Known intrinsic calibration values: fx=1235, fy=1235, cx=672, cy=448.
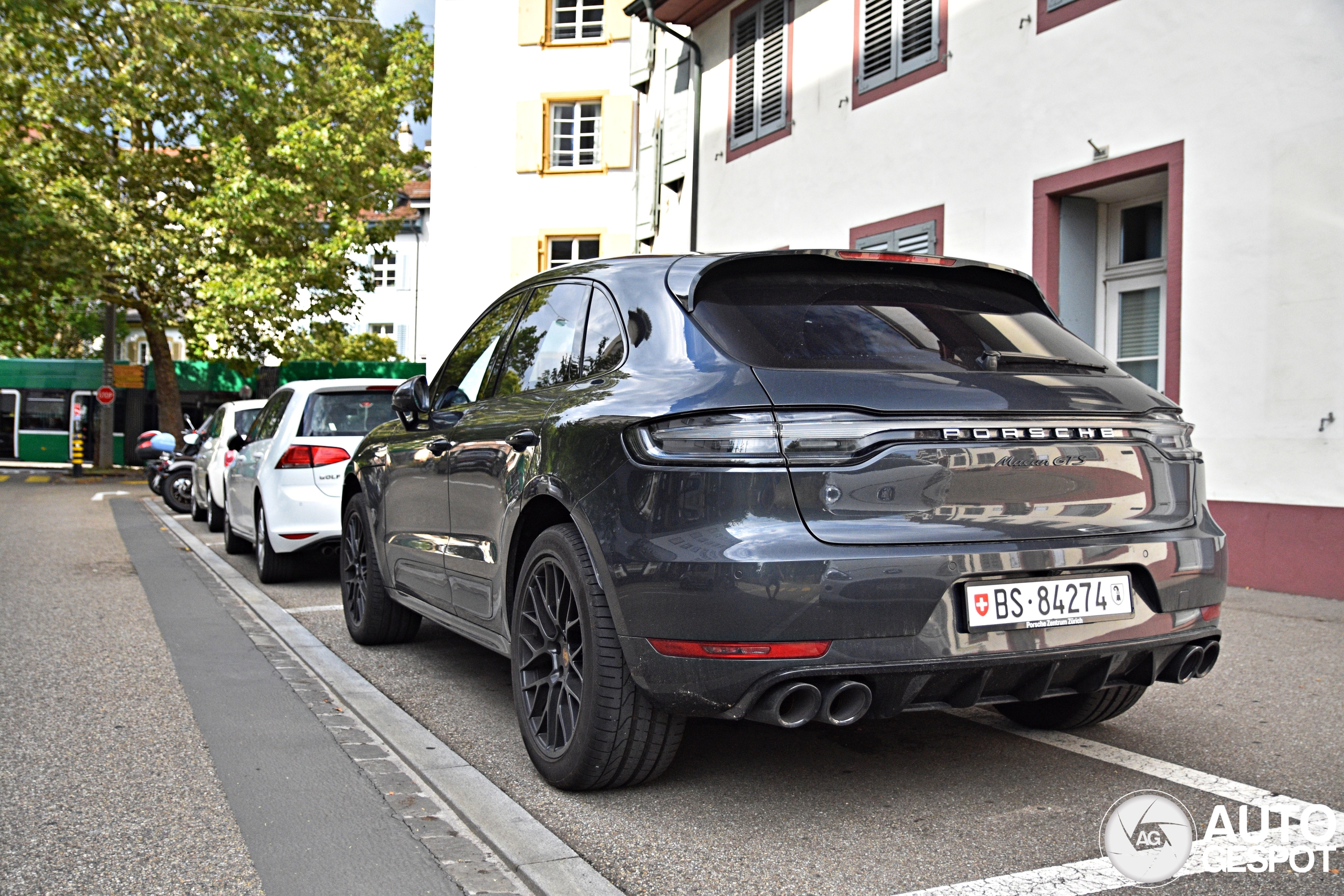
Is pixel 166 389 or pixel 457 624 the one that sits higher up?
pixel 166 389

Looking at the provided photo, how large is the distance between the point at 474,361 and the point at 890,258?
1.96 m

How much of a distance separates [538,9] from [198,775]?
2222 centimetres

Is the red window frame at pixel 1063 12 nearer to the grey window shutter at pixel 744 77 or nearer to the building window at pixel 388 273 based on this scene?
the grey window shutter at pixel 744 77

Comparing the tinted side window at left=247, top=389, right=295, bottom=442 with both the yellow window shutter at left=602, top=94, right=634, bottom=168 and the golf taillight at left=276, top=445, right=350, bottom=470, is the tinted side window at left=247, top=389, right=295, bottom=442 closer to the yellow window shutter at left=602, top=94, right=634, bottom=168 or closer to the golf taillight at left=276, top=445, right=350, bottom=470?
the golf taillight at left=276, top=445, right=350, bottom=470

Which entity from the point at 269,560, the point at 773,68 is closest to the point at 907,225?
the point at 773,68

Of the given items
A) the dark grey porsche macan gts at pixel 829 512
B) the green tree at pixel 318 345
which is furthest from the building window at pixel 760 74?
the green tree at pixel 318 345

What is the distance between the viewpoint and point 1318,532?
328 inches

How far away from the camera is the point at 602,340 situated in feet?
13.0

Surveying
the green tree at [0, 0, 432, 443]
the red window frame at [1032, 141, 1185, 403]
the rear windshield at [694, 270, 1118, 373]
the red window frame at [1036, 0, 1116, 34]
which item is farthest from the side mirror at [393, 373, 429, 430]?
the green tree at [0, 0, 432, 443]

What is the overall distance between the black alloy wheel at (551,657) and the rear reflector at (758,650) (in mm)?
493

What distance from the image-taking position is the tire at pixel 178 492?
1827 cm

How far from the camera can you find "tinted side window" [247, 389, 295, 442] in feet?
31.2

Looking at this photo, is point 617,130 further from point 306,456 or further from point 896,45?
point 306,456

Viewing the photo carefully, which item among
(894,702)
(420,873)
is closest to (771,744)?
(894,702)
